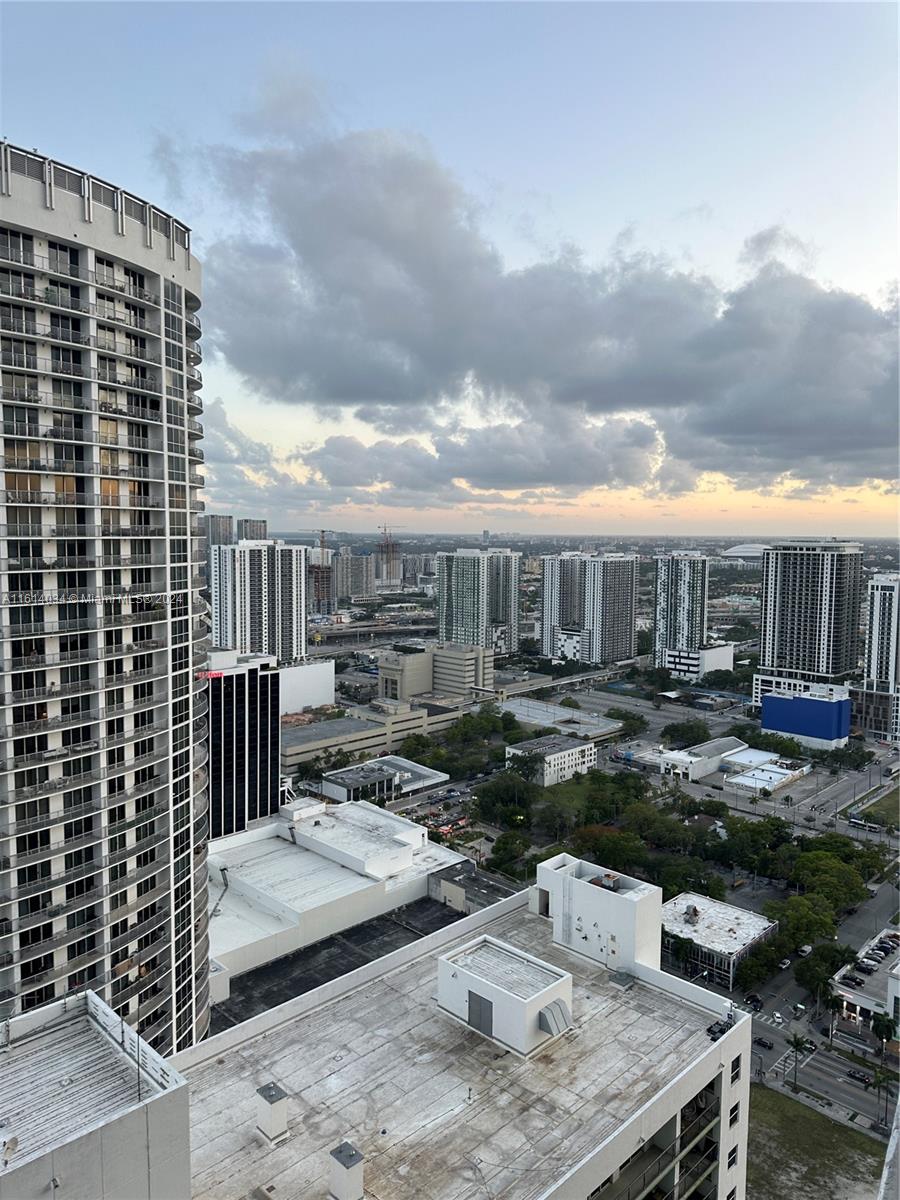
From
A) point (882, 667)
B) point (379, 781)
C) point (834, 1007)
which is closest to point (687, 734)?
point (882, 667)

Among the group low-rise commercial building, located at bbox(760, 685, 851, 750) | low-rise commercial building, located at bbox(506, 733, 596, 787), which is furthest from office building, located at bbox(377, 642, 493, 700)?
low-rise commercial building, located at bbox(760, 685, 851, 750)

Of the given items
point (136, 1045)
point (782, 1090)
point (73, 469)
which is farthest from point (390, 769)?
point (136, 1045)

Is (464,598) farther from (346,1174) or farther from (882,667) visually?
(346,1174)

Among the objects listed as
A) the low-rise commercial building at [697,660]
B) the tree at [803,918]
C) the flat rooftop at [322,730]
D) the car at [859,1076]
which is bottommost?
the car at [859,1076]

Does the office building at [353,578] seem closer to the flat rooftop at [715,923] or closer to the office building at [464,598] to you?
the office building at [464,598]

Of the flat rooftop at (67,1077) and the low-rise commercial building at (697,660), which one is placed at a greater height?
the flat rooftop at (67,1077)

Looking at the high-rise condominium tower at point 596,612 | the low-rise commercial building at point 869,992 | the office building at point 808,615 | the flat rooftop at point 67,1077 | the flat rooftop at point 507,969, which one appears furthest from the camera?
the high-rise condominium tower at point 596,612

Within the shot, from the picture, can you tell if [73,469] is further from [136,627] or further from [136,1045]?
[136,1045]

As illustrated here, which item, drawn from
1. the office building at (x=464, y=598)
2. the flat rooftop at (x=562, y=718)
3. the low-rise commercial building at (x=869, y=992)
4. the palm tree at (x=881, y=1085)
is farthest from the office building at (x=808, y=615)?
the palm tree at (x=881, y=1085)
